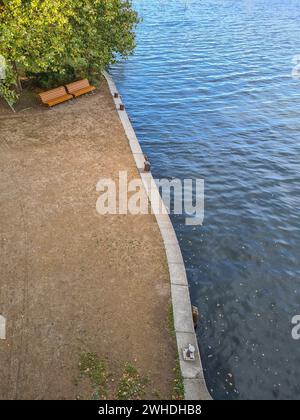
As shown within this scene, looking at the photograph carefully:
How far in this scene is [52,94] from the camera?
21.7 meters

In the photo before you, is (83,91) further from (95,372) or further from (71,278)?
(95,372)

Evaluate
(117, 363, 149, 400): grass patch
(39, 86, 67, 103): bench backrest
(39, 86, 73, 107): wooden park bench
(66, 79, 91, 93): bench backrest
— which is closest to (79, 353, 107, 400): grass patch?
(117, 363, 149, 400): grass patch

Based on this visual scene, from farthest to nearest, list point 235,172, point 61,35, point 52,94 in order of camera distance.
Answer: point 52,94
point 61,35
point 235,172

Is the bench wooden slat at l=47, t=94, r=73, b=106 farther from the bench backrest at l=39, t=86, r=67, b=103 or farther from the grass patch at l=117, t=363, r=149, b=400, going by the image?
the grass patch at l=117, t=363, r=149, b=400

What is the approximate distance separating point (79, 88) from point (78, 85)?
202 millimetres

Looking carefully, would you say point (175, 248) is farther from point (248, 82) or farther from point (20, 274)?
point (248, 82)

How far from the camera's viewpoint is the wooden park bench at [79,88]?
22720 mm

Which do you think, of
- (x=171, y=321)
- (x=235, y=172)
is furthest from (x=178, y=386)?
(x=235, y=172)

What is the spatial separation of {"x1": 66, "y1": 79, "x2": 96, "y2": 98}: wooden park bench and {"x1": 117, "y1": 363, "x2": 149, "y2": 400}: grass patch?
731 inches

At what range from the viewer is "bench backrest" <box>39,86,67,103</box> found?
2123cm

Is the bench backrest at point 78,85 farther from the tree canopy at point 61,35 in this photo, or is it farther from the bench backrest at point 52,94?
the tree canopy at point 61,35

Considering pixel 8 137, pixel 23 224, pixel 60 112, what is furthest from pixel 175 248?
pixel 60 112

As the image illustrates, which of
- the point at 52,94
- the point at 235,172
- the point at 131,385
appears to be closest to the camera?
the point at 131,385

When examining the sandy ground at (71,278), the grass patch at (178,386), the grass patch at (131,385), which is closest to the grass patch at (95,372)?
the sandy ground at (71,278)
